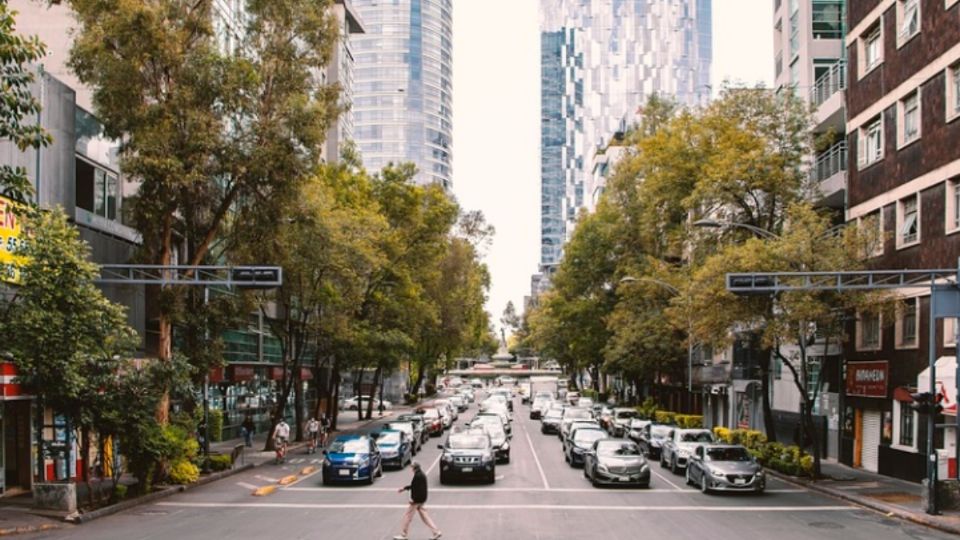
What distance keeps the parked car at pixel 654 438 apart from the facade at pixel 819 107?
242 inches

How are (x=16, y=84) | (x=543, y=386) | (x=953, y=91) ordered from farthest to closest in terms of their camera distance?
(x=543, y=386), (x=953, y=91), (x=16, y=84)

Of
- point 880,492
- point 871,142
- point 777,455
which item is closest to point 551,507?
point 880,492

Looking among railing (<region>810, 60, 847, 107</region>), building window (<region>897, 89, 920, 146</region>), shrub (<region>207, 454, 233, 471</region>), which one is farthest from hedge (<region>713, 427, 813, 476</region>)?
shrub (<region>207, 454, 233, 471</region>)

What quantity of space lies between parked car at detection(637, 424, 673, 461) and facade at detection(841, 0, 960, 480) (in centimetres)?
695

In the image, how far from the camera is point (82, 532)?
20188 mm

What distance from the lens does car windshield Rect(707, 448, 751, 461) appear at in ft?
92.5

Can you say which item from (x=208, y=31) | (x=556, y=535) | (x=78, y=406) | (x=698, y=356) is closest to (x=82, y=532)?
(x=78, y=406)

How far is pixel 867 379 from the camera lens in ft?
113

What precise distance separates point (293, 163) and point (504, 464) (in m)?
14.3

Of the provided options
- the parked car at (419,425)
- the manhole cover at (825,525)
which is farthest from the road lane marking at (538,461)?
the manhole cover at (825,525)

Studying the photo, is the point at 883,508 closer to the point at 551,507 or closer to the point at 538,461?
the point at 551,507

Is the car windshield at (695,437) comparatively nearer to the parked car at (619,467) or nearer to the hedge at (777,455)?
the hedge at (777,455)

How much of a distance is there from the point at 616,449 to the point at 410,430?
11842 millimetres

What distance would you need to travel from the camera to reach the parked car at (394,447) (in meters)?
35.0
